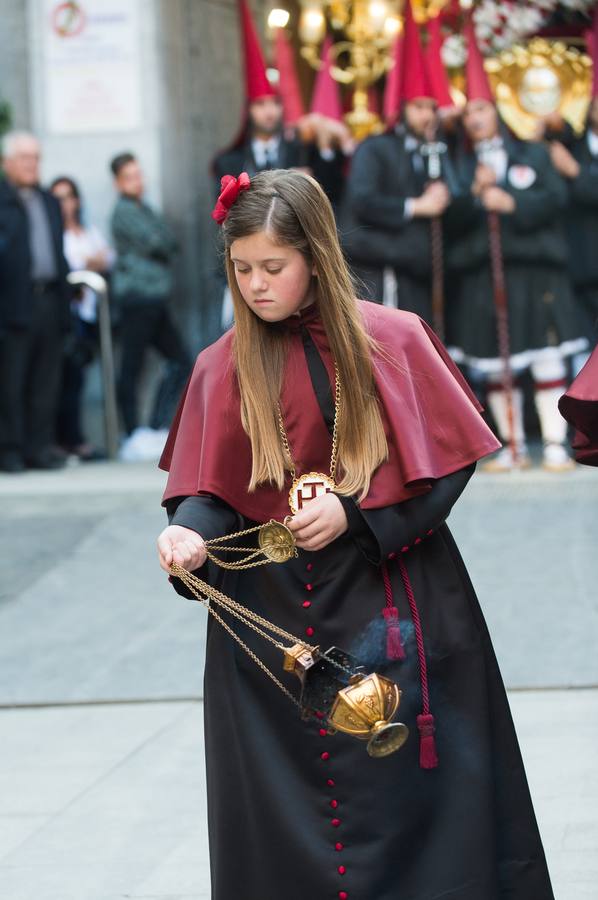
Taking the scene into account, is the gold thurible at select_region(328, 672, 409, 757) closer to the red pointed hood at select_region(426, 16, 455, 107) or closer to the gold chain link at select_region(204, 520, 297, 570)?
the gold chain link at select_region(204, 520, 297, 570)

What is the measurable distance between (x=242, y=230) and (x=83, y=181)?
332 inches

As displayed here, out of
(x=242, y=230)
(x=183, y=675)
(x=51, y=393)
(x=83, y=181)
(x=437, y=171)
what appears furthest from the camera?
(x=83, y=181)

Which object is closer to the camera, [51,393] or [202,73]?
[51,393]

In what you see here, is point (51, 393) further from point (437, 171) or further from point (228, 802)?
point (228, 802)

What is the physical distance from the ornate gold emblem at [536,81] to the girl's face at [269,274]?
845cm

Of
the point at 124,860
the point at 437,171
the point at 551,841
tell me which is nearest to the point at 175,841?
the point at 124,860

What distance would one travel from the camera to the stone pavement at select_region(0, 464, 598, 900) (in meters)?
4.73

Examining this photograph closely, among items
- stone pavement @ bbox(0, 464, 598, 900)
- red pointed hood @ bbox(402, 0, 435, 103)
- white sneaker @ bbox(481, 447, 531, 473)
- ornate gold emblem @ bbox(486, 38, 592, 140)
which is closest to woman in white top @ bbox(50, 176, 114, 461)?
stone pavement @ bbox(0, 464, 598, 900)

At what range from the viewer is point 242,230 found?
3.41 metres

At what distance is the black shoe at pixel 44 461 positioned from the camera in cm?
1025

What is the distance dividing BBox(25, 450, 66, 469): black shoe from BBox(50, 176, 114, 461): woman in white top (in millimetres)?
543

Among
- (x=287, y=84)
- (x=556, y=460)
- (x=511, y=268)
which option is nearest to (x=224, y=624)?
(x=556, y=460)

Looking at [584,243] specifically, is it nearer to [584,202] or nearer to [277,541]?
[584,202]

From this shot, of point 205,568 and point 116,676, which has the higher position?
point 205,568
